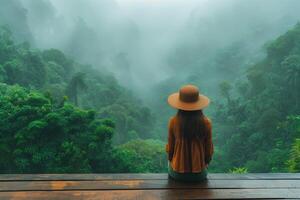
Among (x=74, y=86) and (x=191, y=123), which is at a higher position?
(x=74, y=86)

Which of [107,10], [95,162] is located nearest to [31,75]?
[95,162]

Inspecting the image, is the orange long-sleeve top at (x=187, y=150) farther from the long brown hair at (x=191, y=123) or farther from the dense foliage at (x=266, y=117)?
the dense foliage at (x=266, y=117)

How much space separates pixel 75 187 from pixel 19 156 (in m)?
4.68

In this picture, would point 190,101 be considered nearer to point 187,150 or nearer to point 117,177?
point 187,150

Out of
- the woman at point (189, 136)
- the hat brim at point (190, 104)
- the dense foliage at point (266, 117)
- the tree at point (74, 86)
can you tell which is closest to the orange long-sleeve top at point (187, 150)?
the woman at point (189, 136)

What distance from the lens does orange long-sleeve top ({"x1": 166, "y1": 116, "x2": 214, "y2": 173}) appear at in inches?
111

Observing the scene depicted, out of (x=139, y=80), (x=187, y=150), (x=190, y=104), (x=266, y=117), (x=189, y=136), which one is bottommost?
(x=187, y=150)

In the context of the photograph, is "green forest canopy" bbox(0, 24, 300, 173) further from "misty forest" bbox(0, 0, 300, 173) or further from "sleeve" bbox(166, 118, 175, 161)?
"sleeve" bbox(166, 118, 175, 161)

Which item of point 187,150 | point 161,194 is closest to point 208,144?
point 187,150

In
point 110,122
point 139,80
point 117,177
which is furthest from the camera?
point 139,80

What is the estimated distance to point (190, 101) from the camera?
2754 mm

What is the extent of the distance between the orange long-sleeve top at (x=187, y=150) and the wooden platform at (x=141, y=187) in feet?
0.44

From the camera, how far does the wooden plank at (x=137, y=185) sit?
2.75 metres

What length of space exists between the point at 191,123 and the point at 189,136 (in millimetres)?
105
